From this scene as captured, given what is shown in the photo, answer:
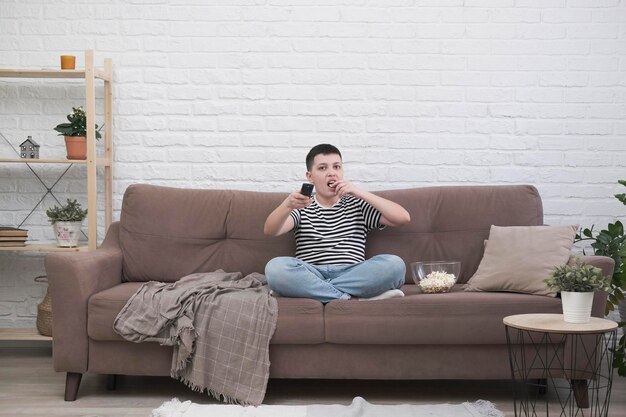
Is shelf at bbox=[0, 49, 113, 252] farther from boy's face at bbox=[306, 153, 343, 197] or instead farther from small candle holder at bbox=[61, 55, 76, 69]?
boy's face at bbox=[306, 153, 343, 197]

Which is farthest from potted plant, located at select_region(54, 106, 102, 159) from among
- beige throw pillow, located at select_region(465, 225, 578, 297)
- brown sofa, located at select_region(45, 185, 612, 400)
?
beige throw pillow, located at select_region(465, 225, 578, 297)

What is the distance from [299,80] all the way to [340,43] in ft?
0.94

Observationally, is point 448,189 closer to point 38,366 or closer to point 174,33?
point 174,33

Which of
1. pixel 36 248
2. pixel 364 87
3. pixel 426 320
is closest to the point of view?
pixel 426 320

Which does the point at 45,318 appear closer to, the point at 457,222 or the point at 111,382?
the point at 111,382

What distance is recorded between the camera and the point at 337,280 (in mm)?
3410

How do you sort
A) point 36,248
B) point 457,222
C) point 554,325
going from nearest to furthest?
point 554,325
point 457,222
point 36,248

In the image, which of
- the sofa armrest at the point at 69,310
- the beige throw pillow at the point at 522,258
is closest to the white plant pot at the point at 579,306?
the beige throw pillow at the point at 522,258

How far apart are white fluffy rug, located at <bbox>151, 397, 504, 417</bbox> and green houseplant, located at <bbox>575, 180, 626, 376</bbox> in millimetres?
763

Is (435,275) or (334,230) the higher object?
(334,230)

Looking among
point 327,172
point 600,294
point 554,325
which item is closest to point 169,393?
point 327,172

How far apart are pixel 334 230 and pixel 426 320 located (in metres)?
0.67

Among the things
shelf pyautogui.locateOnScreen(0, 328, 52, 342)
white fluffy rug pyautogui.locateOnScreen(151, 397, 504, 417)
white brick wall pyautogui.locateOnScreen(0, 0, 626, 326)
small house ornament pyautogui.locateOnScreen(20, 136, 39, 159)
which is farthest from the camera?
white brick wall pyautogui.locateOnScreen(0, 0, 626, 326)

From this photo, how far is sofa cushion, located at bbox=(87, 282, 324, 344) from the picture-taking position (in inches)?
127
